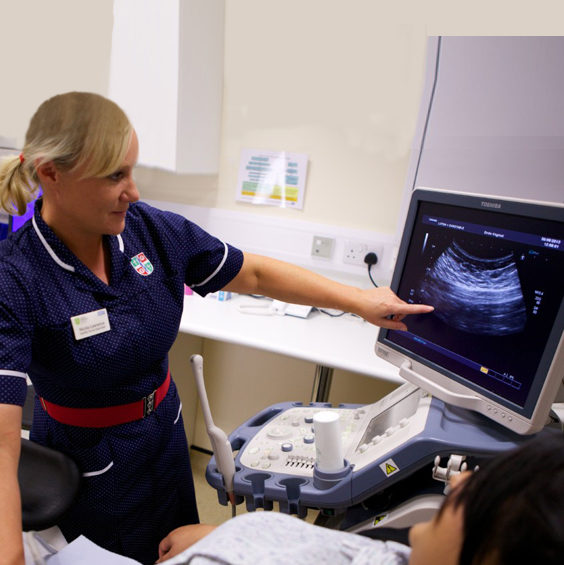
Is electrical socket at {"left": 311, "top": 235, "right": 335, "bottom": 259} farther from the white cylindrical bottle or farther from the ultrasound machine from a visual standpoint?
the white cylindrical bottle

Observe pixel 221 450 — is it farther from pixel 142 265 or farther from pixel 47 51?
pixel 47 51

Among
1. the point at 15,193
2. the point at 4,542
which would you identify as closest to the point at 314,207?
the point at 15,193

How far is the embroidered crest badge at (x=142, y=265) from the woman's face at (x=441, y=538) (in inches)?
30.6

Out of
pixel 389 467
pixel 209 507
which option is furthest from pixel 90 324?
pixel 209 507

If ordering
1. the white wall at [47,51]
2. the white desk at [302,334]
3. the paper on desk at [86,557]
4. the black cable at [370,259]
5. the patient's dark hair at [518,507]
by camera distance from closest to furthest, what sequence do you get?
the patient's dark hair at [518,507]
the paper on desk at [86,557]
the white desk at [302,334]
the black cable at [370,259]
the white wall at [47,51]

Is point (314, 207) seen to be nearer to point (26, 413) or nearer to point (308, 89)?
point (308, 89)

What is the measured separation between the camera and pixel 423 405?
0.95 meters

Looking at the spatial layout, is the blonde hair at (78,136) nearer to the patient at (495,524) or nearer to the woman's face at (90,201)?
the woman's face at (90,201)

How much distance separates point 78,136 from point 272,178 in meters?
1.29

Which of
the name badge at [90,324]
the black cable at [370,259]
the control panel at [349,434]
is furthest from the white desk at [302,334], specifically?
the name badge at [90,324]

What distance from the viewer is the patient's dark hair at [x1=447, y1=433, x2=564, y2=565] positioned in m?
0.36

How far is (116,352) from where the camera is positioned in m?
0.95

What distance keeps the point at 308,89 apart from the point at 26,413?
5.20ft

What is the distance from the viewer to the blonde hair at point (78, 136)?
86 centimetres
